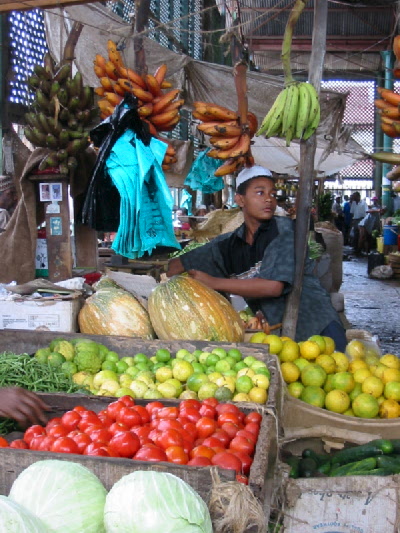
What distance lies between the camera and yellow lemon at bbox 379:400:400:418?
3.01 m

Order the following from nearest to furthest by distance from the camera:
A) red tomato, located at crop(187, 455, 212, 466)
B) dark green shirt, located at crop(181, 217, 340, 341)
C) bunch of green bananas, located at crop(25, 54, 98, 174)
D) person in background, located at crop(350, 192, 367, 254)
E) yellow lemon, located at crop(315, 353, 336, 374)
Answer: red tomato, located at crop(187, 455, 212, 466), yellow lemon, located at crop(315, 353, 336, 374), dark green shirt, located at crop(181, 217, 340, 341), bunch of green bananas, located at crop(25, 54, 98, 174), person in background, located at crop(350, 192, 367, 254)

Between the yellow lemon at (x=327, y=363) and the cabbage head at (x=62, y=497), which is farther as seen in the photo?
the yellow lemon at (x=327, y=363)

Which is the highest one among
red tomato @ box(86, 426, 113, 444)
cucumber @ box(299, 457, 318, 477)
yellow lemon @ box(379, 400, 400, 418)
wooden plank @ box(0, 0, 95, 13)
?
wooden plank @ box(0, 0, 95, 13)

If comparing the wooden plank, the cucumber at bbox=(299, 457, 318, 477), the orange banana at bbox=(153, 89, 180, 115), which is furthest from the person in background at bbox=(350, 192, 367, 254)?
the cucumber at bbox=(299, 457, 318, 477)

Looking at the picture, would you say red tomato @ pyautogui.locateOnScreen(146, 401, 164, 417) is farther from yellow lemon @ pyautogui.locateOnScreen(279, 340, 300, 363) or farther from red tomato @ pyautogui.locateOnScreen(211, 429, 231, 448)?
yellow lemon @ pyautogui.locateOnScreen(279, 340, 300, 363)

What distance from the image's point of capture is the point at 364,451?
104 inches

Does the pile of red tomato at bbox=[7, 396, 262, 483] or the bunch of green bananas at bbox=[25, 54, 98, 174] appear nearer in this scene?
the pile of red tomato at bbox=[7, 396, 262, 483]

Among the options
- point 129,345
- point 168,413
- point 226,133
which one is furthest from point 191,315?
point 226,133

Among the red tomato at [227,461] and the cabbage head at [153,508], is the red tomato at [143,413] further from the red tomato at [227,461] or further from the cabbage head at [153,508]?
the cabbage head at [153,508]

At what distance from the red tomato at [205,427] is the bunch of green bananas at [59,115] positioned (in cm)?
255

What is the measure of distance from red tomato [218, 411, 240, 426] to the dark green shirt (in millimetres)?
1660

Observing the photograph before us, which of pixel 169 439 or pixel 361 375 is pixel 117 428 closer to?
pixel 169 439

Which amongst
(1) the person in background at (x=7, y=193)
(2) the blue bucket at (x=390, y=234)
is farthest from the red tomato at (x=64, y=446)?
(2) the blue bucket at (x=390, y=234)

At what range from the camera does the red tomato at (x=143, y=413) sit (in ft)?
7.47
